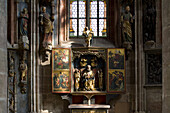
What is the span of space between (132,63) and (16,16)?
15.5 ft

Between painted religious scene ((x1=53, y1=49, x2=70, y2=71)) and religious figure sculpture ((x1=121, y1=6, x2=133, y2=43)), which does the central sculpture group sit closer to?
painted religious scene ((x1=53, y1=49, x2=70, y2=71))

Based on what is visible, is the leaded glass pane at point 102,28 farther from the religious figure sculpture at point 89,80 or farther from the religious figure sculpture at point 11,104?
the religious figure sculpture at point 11,104

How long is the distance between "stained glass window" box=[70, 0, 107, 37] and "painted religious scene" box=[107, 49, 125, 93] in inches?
50.0

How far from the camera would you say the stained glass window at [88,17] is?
11.5 metres

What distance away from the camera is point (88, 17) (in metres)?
11.4

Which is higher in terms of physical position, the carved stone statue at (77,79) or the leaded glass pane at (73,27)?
the leaded glass pane at (73,27)

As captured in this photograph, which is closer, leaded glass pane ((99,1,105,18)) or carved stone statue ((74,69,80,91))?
carved stone statue ((74,69,80,91))

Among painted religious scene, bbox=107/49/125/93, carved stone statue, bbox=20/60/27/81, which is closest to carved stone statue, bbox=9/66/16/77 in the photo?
carved stone statue, bbox=20/60/27/81

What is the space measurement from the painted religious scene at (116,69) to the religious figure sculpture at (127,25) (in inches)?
21.1

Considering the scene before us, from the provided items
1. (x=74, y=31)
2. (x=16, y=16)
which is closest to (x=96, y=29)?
(x=74, y=31)

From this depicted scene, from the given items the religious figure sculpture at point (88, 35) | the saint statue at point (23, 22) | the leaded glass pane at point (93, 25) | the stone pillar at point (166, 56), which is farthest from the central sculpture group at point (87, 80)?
the stone pillar at point (166, 56)

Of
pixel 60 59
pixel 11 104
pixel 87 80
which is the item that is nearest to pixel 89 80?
pixel 87 80

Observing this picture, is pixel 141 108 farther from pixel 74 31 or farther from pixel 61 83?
pixel 74 31

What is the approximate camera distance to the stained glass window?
1147cm
